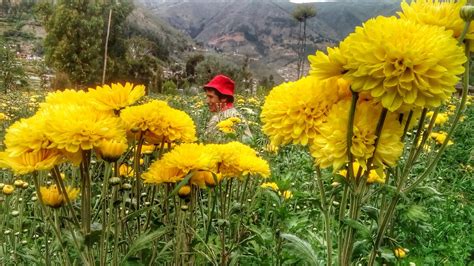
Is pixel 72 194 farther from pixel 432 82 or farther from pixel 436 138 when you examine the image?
pixel 436 138

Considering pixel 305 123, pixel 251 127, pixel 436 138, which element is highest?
pixel 305 123

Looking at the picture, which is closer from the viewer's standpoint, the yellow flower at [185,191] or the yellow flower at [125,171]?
the yellow flower at [185,191]

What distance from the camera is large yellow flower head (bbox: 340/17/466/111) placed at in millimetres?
883

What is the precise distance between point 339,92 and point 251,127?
462 cm

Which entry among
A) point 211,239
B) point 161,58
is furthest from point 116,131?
point 161,58

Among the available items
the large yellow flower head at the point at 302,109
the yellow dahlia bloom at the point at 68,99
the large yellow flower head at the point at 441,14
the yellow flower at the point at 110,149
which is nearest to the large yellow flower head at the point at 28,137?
the yellow flower at the point at 110,149

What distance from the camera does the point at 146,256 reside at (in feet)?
5.46

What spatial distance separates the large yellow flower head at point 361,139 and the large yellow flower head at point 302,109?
69 millimetres

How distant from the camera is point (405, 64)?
88 centimetres

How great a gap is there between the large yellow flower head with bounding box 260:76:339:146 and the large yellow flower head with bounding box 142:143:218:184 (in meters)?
0.34

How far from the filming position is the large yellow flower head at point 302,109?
1113 mm

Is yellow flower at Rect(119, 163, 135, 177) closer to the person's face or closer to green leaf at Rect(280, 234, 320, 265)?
green leaf at Rect(280, 234, 320, 265)

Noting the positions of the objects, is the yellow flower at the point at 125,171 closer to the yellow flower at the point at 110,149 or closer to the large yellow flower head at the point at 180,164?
the large yellow flower head at the point at 180,164

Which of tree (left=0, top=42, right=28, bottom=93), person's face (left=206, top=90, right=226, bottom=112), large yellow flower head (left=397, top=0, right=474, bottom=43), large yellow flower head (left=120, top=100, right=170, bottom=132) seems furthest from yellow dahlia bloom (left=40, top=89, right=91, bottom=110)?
tree (left=0, top=42, right=28, bottom=93)
